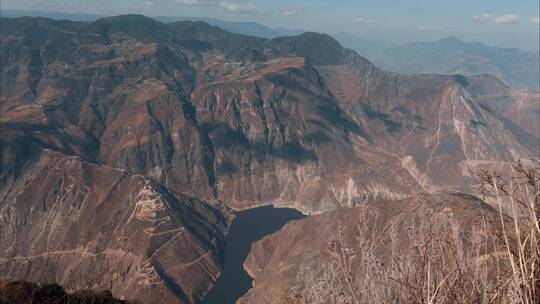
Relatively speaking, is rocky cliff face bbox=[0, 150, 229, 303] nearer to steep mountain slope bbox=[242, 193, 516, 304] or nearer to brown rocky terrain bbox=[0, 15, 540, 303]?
brown rocky terrain bbox=[0, 15, 540, 303]

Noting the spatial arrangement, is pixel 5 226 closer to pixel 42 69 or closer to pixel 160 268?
pixel 160 268

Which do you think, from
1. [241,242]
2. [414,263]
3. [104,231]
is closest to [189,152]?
[241,242]

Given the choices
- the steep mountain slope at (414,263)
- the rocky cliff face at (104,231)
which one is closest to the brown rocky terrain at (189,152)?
the rocky cliff face at (104,231)

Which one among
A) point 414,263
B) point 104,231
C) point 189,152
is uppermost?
point 414,263

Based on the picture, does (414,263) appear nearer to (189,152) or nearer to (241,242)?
(241,242)

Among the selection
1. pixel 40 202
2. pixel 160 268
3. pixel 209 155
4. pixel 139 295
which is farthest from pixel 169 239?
pixel 209 155

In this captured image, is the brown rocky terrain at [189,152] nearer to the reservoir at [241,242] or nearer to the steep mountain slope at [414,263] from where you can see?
the reservoir at [241,242]
